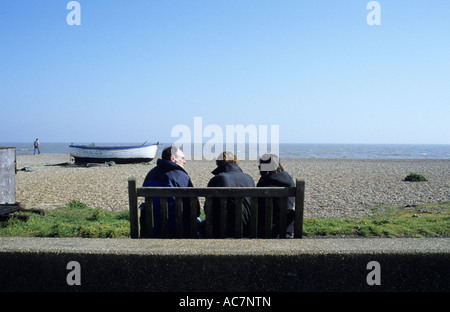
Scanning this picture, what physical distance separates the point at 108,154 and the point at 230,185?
1124 inches

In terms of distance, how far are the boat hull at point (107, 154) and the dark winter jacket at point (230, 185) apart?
92.5ft

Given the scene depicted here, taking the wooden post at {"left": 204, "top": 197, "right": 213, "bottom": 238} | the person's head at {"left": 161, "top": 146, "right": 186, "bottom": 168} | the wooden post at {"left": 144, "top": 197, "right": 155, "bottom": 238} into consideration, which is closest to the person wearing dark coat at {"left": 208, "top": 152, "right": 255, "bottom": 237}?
the wooden post at {"left": 204, "top": 197, "right": 213, "bottom": 238}

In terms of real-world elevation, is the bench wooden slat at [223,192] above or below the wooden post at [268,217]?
above

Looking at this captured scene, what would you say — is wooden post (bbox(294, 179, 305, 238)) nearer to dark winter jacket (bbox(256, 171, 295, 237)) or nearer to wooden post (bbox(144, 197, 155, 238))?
dark winter jacket (bbox(256, 171, 295, 237))

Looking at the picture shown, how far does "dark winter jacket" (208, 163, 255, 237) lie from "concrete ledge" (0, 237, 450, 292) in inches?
35.7

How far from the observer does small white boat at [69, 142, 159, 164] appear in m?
30.6

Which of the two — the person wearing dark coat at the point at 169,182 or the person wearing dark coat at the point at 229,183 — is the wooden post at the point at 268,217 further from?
the person wearing dark coat at the point at 169,182

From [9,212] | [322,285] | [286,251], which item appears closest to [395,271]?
[322,285]

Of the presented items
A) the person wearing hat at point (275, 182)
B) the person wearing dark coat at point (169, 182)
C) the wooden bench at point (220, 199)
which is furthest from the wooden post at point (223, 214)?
the person wearing hat at point (275, 182)

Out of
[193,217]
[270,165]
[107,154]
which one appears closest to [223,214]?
[193,217]

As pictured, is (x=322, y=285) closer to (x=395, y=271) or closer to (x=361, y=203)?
(x=395, y=271)

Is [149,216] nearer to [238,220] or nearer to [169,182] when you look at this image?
[169,182]

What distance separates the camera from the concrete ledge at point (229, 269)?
2857 millimetres
